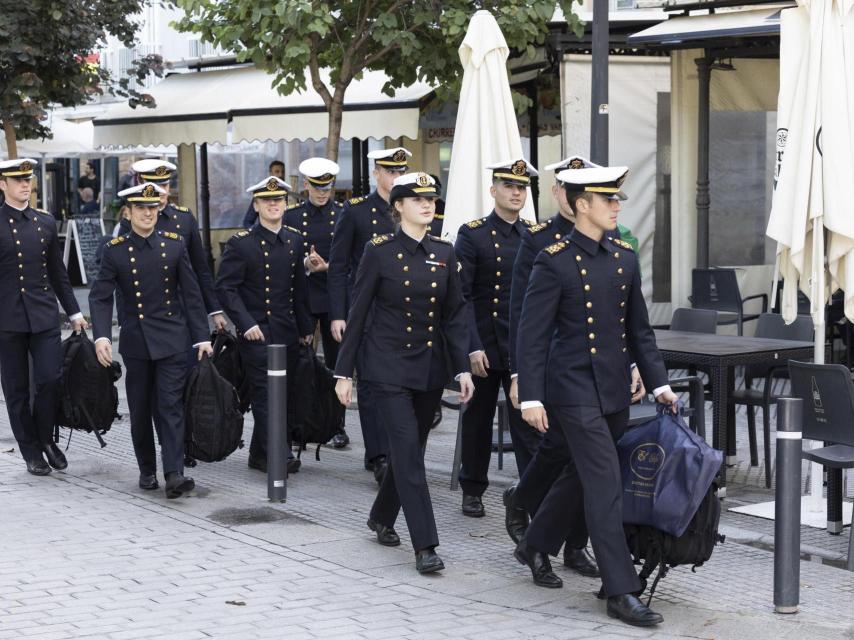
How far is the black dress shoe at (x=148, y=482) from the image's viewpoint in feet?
30.8

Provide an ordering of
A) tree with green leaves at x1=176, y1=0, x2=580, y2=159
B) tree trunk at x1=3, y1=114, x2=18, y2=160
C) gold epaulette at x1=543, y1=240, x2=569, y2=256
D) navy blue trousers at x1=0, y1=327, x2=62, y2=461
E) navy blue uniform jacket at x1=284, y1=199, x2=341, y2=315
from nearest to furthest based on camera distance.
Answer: gold epaulette at x1=543, y1=240, x2=569, y2=256
navy blue trousers at x1=0, y1=327, x2=62, y2=461
navy blue uniform jacket at x1=284, y1=199, x2=341, y2=315
tree with green leaves at x1=176, y1=0, x2=580, y2=159
tree trunk at x1=3, y1=114, x2=18, y2=160

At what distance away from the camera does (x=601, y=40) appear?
11203 millimetres

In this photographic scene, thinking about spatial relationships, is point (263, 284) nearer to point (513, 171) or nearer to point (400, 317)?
point (513, 171)

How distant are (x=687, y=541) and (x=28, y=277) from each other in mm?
5232

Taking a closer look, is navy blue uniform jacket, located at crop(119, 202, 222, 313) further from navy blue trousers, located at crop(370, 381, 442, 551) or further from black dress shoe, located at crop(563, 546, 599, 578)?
black dress shoe, located at crop(563, 546, 599, 578)

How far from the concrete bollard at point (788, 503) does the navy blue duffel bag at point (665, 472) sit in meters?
0.33

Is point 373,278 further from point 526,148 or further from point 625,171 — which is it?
point 526,148

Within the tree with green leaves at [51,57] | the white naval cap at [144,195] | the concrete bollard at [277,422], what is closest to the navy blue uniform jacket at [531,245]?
the concrete bollard at [277,422]

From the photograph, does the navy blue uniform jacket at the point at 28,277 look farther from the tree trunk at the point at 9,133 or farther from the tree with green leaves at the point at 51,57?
the tree trunk at the point at 9,133

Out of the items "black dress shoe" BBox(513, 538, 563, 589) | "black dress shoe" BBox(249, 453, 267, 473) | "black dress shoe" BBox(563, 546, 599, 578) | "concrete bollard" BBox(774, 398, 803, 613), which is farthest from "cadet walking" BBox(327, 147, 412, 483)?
"concrete bollard" BBox(774, 398, 803, 613)

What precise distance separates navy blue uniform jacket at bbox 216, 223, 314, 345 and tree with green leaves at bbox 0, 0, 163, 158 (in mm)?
9354

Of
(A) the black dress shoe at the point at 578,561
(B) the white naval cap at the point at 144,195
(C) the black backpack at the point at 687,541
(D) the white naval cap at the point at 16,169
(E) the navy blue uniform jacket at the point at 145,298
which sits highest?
(D) the white naval cap at the point at 16,169

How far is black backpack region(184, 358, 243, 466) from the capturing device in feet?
30.0

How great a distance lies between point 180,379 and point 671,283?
827 cm
